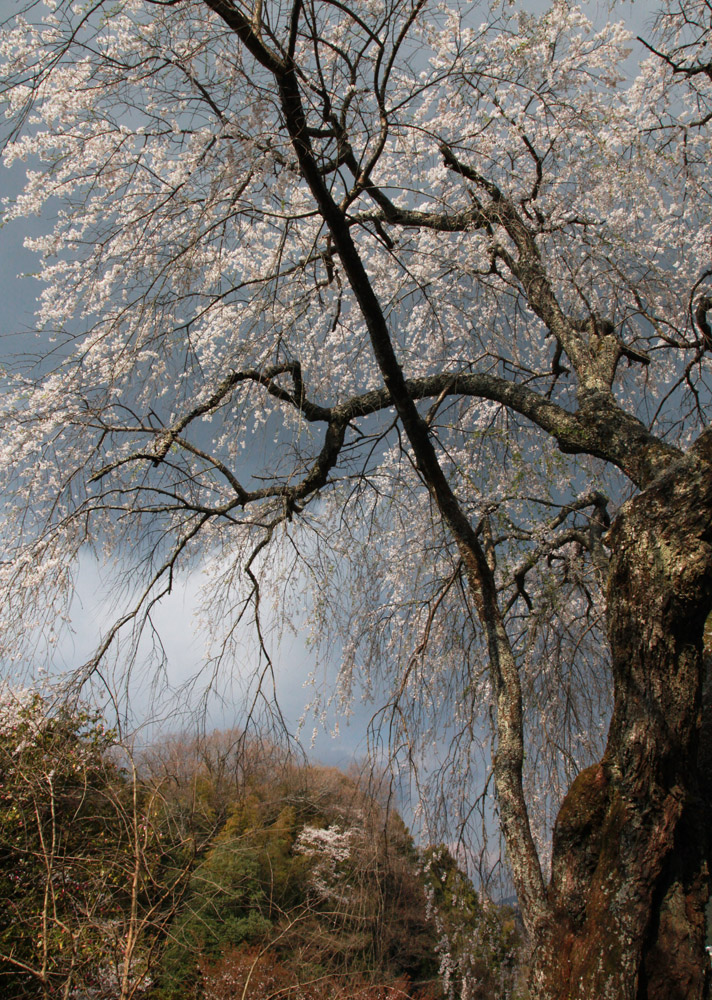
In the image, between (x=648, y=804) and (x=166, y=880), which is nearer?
(x=648, y=804)

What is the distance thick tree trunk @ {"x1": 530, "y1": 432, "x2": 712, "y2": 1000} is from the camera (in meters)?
1.62

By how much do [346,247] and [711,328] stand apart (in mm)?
2337

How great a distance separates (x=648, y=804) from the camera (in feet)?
5.68

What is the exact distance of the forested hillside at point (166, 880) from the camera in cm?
242

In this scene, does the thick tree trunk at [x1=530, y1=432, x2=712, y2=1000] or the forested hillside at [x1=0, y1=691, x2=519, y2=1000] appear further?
the forested hillside at [x1=0, y1=691, x2=519, y2=1000]

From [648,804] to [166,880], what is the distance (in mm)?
5147

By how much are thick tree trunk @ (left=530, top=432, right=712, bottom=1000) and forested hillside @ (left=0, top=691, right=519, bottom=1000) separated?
2.44 ft

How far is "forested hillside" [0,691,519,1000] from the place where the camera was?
2416mm

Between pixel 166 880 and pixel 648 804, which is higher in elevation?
pixel 648 804

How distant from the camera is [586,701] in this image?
3.82 meters

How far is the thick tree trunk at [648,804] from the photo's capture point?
162 cm

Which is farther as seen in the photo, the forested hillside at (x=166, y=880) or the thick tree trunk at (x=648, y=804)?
the forested hillside at (x=166, y=880)

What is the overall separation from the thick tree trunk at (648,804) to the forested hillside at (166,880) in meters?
0.74

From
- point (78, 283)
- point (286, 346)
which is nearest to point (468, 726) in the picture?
point (286, 346)
